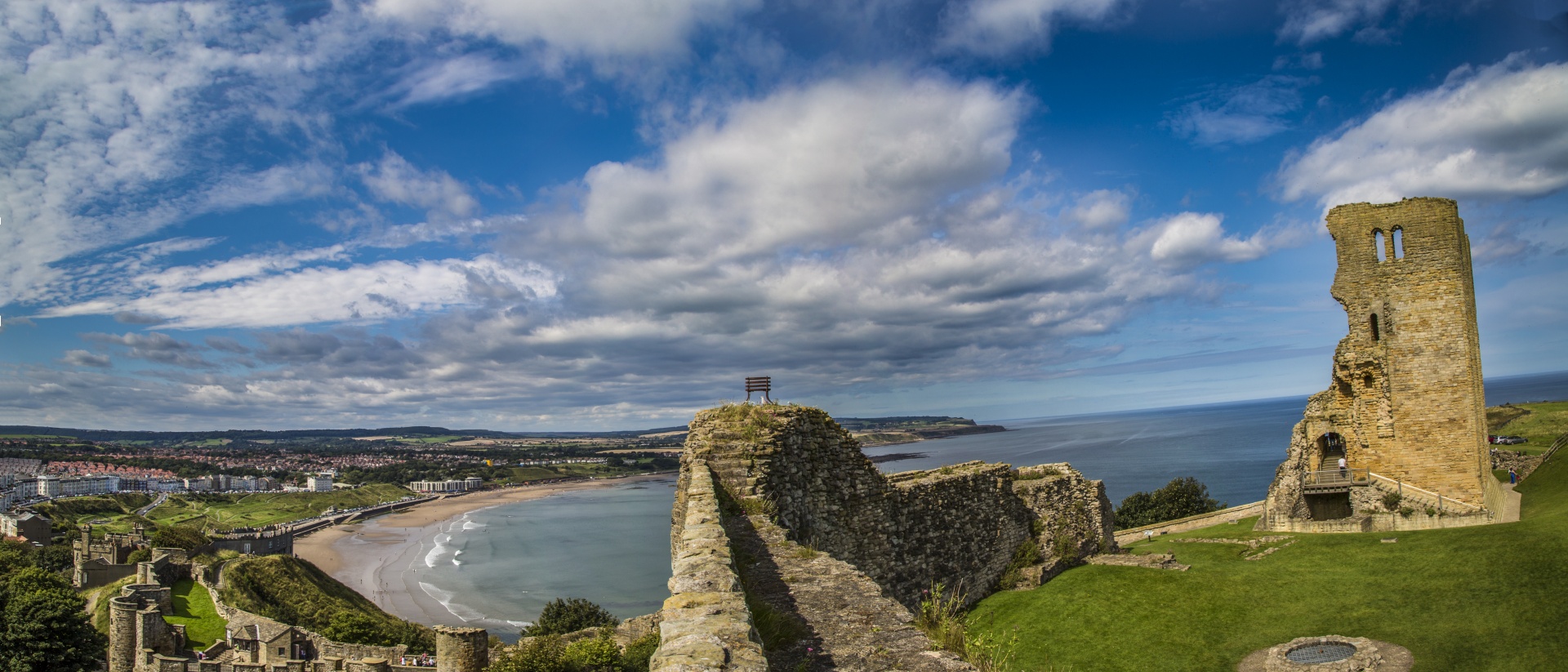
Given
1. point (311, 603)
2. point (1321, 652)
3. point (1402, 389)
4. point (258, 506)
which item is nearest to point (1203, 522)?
point (1402, 389)

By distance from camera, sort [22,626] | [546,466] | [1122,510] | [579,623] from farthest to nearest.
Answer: [546,466] < [1122,510] < [579,623] < [22,626]

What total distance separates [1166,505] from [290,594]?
5115cm

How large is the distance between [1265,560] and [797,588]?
13104mm

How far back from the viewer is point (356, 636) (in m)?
32.8

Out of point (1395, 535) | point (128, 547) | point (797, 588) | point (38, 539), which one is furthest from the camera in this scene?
point (38, 539)

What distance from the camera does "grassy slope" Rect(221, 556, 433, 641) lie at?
136 ft

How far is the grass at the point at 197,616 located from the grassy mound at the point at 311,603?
1371 millimetres

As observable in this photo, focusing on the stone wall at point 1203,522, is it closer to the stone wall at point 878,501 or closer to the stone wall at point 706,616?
the stone wall at point 878,501

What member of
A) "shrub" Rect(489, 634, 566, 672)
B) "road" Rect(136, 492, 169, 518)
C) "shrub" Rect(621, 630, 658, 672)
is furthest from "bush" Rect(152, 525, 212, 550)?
"shrub" Rect(621, 630, 658, 672)

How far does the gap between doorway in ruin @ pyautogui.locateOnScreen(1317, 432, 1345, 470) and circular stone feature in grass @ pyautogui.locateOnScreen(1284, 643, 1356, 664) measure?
1225 centimetres

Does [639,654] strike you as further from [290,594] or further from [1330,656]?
[290,594]

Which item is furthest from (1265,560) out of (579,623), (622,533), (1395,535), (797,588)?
(622,533)

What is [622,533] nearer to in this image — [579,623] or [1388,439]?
[579,623]

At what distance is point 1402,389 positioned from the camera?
742 inches
